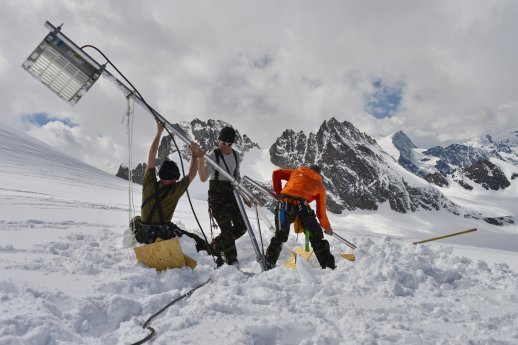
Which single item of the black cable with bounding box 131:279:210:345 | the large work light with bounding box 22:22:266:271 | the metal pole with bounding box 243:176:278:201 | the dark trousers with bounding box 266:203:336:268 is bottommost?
the black cable with bounding box 131:279:210:345

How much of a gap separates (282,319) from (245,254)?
485cm

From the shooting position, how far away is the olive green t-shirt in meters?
6.45

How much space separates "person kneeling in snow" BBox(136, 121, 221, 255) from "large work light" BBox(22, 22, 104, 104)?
1.39 meters

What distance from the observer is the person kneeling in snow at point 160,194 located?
6.47 metres

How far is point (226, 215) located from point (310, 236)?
1664mm

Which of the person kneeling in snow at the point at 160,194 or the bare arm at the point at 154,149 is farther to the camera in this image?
the person kneeling in snow at the point at 160,194

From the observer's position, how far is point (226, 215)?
285 inches

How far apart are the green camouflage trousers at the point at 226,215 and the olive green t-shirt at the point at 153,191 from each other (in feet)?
2.64

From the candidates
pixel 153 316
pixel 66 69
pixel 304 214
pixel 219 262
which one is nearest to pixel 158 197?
pixel 219 262

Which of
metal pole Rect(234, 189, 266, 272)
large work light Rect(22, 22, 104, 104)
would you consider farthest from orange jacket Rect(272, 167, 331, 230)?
large work light Rect(22, 22, 104, 104)

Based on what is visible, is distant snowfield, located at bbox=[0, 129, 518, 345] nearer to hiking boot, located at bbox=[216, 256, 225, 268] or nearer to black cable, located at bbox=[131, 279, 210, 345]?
black cable, located at bbox=[131, 279, 210, 345]

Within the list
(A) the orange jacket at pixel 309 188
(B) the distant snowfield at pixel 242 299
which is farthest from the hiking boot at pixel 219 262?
(A) the orange jacket at pixel 309 188

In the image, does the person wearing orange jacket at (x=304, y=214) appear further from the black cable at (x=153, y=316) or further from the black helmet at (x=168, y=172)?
the black cable at (x=153, y=316)

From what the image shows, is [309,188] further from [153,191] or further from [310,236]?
[153,191]
